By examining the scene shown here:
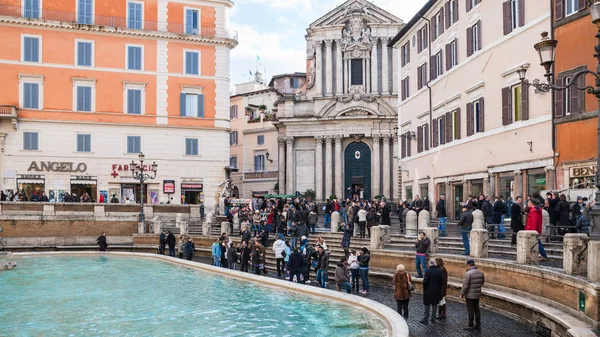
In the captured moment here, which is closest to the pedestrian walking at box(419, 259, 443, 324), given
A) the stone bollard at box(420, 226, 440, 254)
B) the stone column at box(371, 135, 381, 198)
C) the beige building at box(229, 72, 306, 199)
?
the stone bollard at box(420, 226, 440, 254)

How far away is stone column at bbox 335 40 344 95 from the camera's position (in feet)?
196

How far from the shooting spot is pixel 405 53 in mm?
44094

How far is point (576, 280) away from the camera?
549 inches

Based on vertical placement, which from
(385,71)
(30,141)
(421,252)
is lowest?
(421,252)

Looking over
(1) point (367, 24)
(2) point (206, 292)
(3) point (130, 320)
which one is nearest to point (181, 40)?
(1) point (367, 24)

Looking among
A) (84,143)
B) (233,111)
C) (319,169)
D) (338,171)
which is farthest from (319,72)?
(84,143)

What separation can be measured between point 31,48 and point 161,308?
102 feet

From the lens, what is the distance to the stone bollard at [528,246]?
17.1 meters

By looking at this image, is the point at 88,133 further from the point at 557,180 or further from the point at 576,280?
the point at 576,280

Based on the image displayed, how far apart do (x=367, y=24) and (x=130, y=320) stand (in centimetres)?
4598

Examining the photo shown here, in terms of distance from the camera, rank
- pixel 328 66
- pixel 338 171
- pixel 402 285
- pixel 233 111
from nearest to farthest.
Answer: pixel 402 285 → pixel 338 171 → pixel 328 66 → pixel 233 111

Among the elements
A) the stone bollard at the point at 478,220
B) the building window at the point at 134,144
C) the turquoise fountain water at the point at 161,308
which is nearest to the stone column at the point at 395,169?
the building window at the point at 134,144

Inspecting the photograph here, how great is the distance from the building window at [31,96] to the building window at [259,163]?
92.6 ft

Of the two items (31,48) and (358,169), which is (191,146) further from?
A: (358,169)
